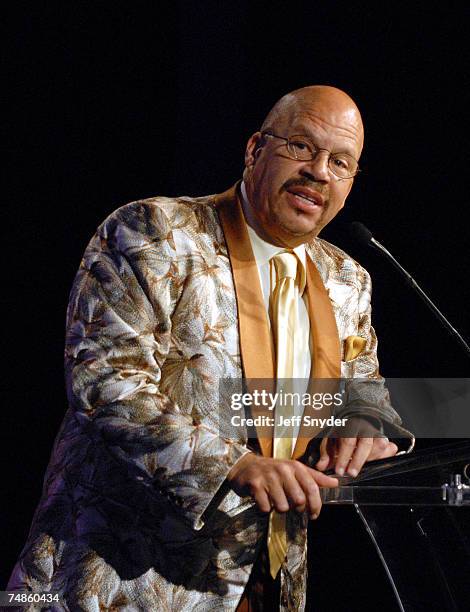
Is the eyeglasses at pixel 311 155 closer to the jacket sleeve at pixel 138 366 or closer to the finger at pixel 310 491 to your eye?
the jacket sleeve at pixel 138 366

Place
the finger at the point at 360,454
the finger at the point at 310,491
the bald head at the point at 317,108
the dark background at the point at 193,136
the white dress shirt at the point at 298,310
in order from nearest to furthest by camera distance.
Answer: the finger at the point at 310,491 < the finger at the point at 360,454 < the white dress shirt at the point at 298,310 < the bald head at the point at 317,108 < the dark background at the point at 193,136

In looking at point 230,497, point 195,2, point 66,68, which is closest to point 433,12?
point 195,2

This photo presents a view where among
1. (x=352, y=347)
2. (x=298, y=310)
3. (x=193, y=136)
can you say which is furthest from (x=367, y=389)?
(x=193, y=136)

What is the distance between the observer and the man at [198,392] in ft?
5.19

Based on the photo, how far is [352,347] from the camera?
208 cm

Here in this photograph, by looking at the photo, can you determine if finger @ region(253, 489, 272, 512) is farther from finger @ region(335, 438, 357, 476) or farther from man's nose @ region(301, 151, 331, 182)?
man's nose @ region(301, 151, 331, 182)

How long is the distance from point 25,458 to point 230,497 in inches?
35.5

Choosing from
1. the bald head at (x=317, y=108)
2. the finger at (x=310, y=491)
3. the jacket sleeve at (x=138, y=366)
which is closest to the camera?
the finger at (x=310, y=491)

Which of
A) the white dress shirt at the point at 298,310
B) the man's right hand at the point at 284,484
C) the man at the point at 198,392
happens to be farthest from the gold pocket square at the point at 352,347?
the man's right hand at the point at 284,484

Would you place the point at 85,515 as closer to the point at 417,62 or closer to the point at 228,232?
the point at 228,232

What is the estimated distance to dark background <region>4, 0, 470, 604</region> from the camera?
96.8 inches

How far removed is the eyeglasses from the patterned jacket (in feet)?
0.86

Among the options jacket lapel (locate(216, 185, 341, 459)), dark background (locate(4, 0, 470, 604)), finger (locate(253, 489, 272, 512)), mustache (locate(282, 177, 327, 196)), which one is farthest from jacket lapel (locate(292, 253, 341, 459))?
dark background (locate(4, 0, 470, 604))

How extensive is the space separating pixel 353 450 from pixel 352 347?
1.14ft
